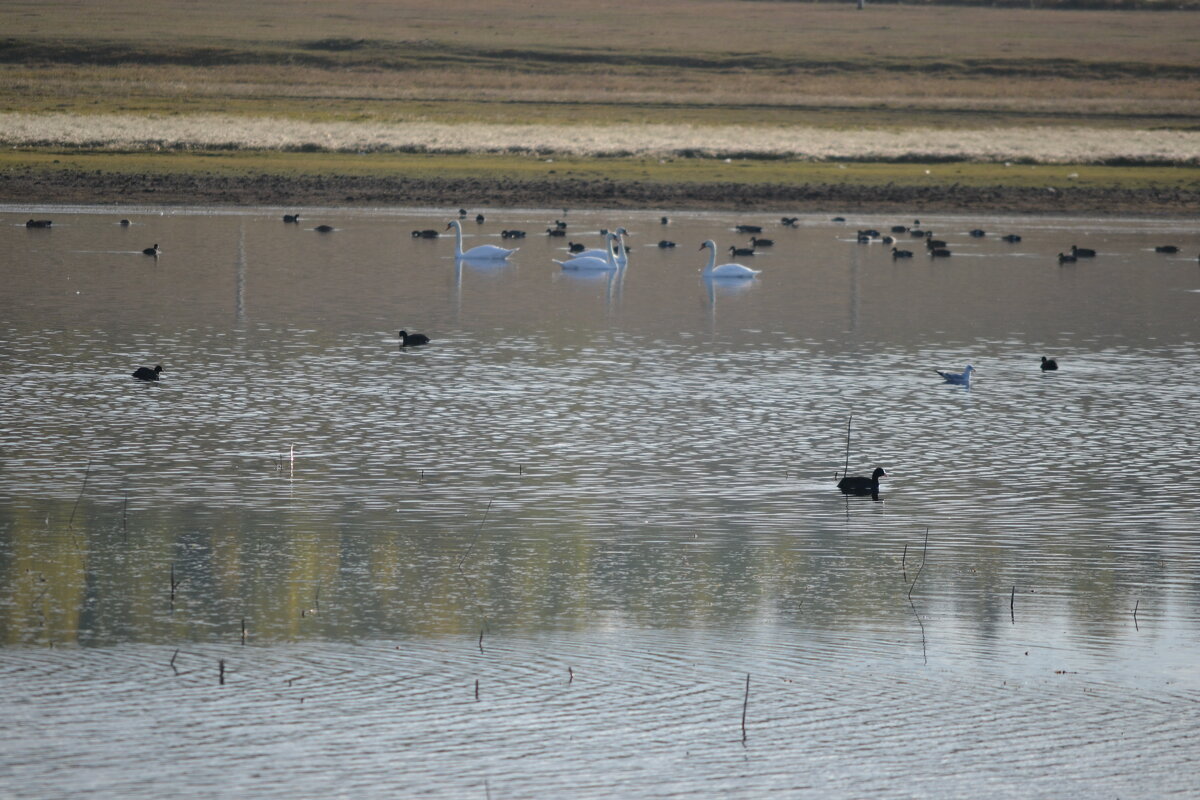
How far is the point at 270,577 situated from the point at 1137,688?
17.8 feet

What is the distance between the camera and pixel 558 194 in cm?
4897

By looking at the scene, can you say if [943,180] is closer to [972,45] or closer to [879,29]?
[972,45]

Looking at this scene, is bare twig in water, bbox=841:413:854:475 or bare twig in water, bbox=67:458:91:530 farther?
bare twig in water, bbox=841:413:854:475

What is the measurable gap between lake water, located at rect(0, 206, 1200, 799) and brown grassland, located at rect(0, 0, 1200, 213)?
25.3 metres

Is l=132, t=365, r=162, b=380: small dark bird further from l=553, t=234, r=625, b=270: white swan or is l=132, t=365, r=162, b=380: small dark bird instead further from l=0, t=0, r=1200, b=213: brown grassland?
l=0, t=0, r=1200, b=213: brown grassland

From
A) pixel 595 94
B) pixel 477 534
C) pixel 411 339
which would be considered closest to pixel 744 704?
pixel 477 534

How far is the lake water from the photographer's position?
28.3ft

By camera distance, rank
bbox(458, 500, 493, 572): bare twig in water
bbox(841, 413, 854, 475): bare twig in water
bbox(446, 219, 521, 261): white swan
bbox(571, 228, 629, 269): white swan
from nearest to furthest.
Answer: bbox(458, 500, 493, 572): bare twig in water → bbox(841, 413, 854, 475): bare twig in water → bbox(571, 228, 629, 269): white swan → bbox(446, 219, 521, 261): white swan

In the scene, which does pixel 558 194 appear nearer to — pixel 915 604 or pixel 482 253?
pixel 482 253

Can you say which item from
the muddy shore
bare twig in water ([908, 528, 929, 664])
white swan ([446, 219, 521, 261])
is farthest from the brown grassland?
bare twig in water ([908, 528, 929, 664])

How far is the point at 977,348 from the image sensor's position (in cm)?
2427

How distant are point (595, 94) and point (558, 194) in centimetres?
4586

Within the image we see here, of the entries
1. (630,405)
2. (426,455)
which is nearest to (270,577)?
(426,455)

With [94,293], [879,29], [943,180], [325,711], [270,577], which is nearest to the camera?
[325,711]
